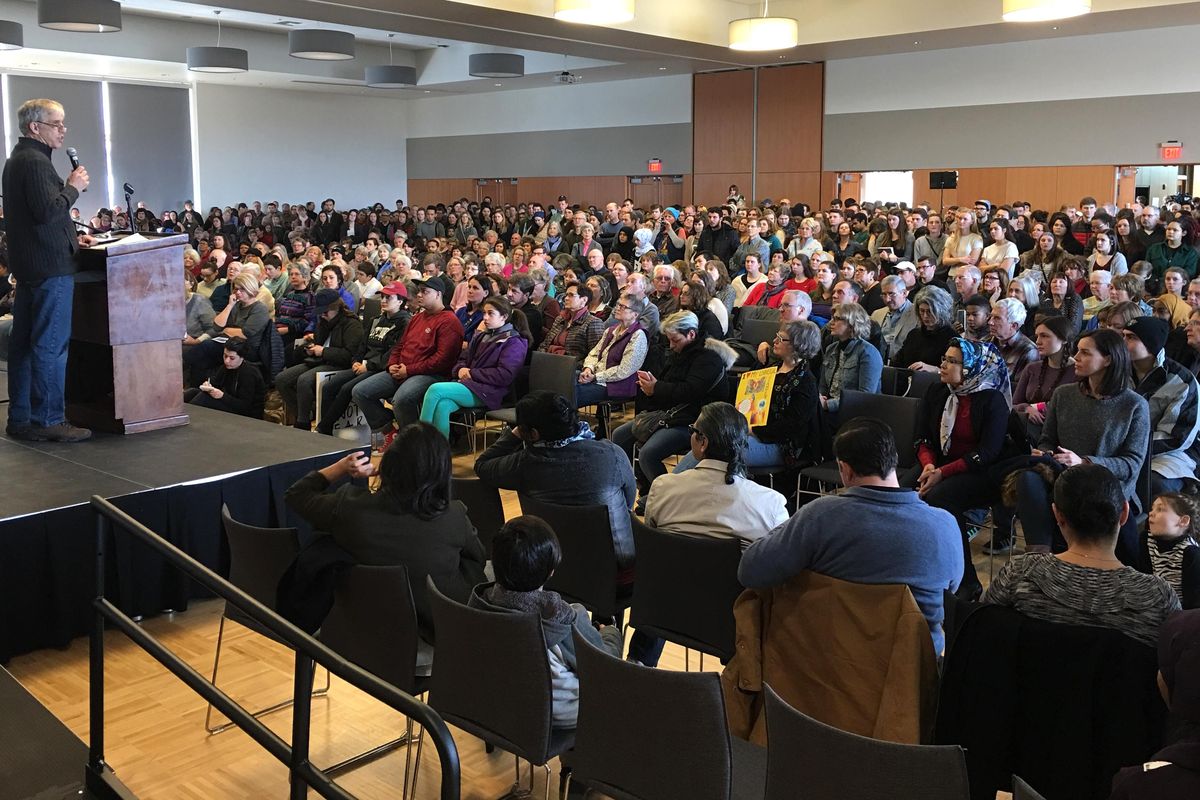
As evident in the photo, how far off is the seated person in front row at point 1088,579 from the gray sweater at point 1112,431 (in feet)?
6.51

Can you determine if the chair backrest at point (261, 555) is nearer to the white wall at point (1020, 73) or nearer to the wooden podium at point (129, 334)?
the wooden podium at point (129, 334)

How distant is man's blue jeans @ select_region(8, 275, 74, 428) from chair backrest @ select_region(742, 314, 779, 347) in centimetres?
404

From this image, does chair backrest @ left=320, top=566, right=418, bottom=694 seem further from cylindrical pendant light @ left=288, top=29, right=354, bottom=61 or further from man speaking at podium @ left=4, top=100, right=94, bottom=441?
cylindrical pendant light @ left=288, top=29, right=354, bottom=61

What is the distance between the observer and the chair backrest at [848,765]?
1.86 m

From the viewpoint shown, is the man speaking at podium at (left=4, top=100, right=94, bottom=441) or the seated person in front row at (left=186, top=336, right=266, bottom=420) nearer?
the man speaking at podium at (left=4, top=100, right=94, bottom=441)

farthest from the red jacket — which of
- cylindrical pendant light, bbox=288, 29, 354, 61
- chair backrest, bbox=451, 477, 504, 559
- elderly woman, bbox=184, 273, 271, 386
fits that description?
cylindrical pendant light, bbox=288, 29, 354, 61

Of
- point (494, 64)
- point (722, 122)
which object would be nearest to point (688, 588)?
point (494, 64)

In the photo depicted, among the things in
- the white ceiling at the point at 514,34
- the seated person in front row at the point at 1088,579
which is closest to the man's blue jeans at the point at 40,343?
the seated person in front row at the point at 1088,579

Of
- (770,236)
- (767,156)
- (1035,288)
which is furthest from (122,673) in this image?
(767,156)

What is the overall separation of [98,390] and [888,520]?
13.8 ft

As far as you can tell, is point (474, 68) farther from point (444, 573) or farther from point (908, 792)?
point (908, 792)

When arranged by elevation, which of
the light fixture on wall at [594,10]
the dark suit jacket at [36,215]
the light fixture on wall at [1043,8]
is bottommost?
the dark suit jacket at [36,215]

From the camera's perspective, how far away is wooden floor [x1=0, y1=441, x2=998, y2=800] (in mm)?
3174

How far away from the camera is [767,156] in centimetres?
1703
